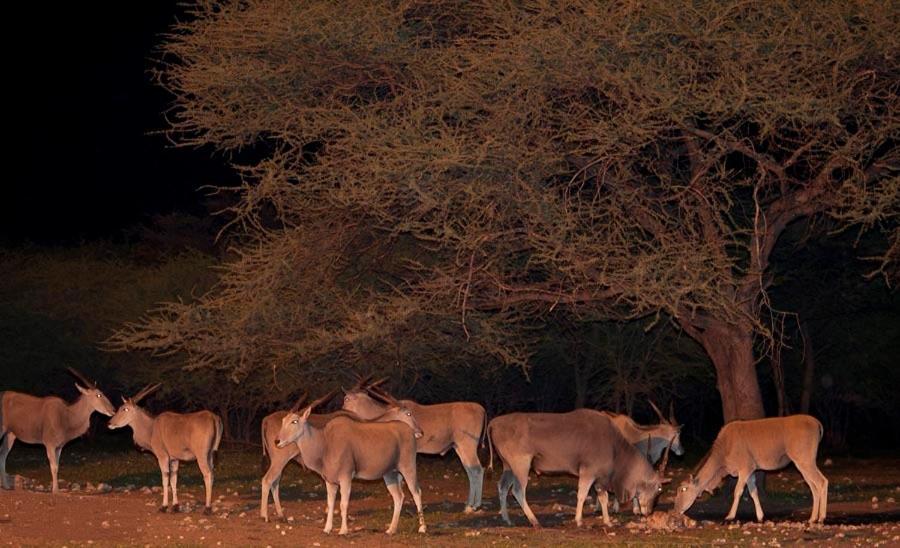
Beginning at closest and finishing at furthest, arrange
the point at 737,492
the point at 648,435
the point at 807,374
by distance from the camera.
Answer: the point at 737,492, the point at 648,435, the point at 807,374

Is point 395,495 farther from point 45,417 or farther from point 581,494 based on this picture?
point 45,417

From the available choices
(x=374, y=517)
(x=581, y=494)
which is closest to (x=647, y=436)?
(x=581, y=494)

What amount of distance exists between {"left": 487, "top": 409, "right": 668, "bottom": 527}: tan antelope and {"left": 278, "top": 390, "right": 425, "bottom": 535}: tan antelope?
1.51 m

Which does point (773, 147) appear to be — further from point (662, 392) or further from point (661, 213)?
point (662, 392)

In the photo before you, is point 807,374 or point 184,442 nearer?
point 184,442

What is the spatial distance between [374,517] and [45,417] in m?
5.74

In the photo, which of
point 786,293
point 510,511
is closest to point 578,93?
point 510,511

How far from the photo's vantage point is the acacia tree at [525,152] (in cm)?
1784

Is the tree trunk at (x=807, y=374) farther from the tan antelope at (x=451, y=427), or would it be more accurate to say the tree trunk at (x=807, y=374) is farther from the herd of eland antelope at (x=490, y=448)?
the tan antelope at (x=451, y=427)

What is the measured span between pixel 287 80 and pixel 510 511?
21.4 ft

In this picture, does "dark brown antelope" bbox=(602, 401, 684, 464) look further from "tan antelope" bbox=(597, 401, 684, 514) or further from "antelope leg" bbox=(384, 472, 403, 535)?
"antelope leg" bbox=(384, 472, 403, 535)

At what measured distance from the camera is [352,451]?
15.7 metres

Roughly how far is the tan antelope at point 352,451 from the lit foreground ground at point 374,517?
453 mm

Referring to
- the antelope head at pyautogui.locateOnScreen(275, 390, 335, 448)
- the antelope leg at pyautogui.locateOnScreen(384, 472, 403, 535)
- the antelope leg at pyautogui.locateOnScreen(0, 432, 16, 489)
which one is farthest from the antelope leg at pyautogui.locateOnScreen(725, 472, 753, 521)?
the antelope leg at pyautogui.locateOnScreen(0, 432, 16, 489)
